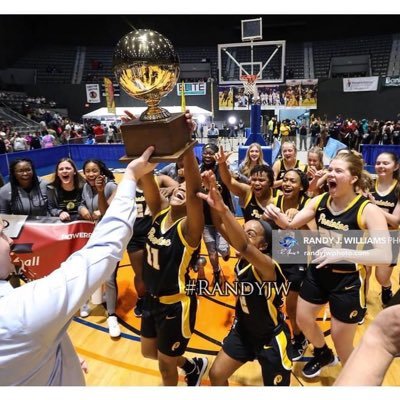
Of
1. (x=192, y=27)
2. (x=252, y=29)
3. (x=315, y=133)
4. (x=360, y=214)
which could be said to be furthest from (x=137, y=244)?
(x=192, y=27)

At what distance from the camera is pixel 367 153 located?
10930 millimetres

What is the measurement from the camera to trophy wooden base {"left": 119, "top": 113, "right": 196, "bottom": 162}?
1593 millimetres

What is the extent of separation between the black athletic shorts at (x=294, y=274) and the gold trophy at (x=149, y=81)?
195 cm

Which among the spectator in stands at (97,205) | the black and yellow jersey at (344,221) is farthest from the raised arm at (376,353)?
the spectator in stands at (97,205)

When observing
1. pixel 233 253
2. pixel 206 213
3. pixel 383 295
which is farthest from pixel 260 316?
pixel 233 253

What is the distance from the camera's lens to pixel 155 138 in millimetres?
1620

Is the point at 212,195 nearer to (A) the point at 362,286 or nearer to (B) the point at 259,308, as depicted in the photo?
(B) the point at 259,308

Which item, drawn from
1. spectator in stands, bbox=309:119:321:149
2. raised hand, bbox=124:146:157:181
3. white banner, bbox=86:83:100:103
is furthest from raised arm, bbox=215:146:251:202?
white banner, bbox=86:83:100:103

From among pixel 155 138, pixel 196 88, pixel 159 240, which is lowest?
pixel 159 240

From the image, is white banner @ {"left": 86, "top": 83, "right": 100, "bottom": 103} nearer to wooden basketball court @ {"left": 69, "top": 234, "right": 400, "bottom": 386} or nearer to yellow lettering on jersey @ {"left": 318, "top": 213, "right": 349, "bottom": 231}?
wooden basketball court @ {"left": 69, "top": 234, "right": 400, "bottom": 386}

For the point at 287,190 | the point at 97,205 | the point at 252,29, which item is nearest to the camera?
the point at 287,190

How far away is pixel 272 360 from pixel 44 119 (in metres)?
21.3

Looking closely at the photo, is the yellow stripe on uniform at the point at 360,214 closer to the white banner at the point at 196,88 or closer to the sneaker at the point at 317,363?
the sneaker at the point at 317,363

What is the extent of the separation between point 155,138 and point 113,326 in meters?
2.60
